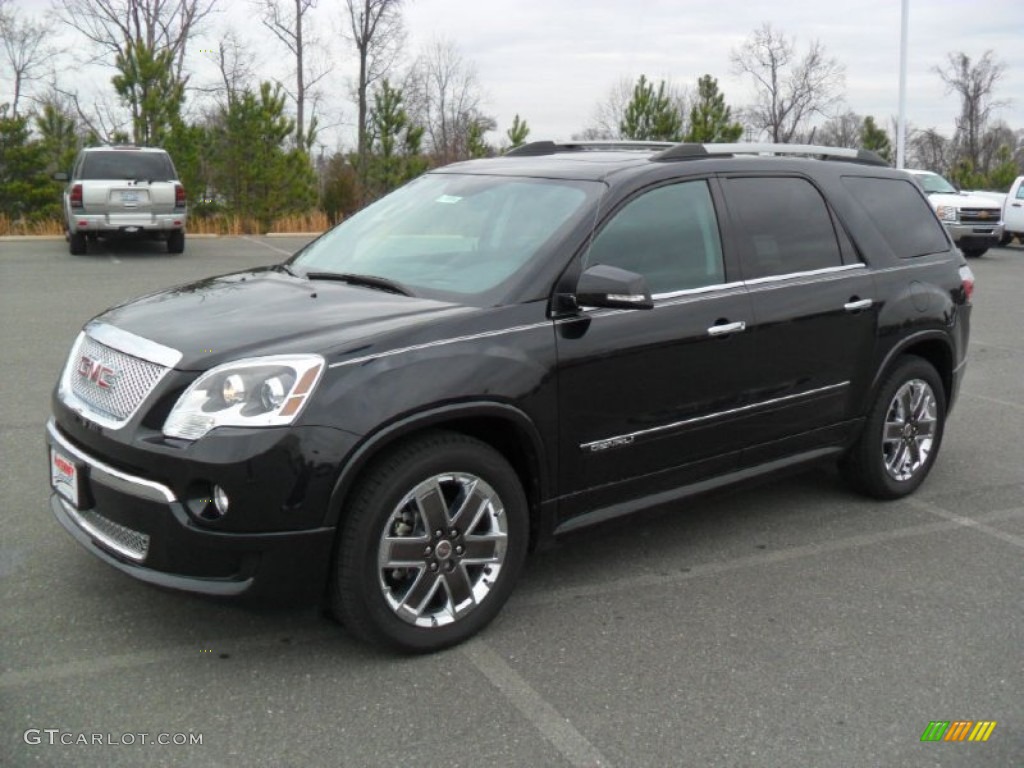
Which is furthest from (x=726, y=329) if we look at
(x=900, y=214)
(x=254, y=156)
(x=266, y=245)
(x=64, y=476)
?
(x=254, y=156)

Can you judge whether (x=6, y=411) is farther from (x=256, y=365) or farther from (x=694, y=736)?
(x=694, y=736)

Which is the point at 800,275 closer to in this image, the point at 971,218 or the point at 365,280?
the point at 365,280

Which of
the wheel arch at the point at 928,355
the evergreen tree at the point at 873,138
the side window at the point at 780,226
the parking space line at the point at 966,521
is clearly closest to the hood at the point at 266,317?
the side window at the point at 780,226

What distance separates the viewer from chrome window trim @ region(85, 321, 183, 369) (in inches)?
133

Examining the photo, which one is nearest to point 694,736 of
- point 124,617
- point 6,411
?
point 124,617

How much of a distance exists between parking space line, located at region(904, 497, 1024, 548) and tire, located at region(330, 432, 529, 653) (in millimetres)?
2559

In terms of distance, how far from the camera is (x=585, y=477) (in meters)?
3.99

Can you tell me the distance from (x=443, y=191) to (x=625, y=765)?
2.79m

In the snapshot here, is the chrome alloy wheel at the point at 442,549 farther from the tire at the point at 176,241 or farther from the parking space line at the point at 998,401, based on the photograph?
the tire at the point at 176,241

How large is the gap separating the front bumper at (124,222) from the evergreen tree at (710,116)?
15283 millimetres

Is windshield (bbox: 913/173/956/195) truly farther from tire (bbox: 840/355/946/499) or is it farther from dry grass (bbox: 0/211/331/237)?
tire (bbox: 840/355/946/499)

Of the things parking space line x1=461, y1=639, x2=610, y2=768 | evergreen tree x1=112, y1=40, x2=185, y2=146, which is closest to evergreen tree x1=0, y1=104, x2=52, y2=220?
evergreen tree x1=112, y1=40, x2=185, y2=146

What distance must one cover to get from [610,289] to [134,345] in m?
1.68

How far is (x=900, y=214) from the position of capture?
5.55m
